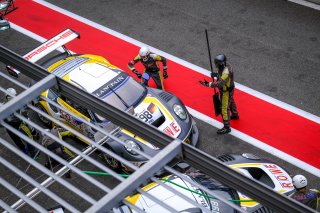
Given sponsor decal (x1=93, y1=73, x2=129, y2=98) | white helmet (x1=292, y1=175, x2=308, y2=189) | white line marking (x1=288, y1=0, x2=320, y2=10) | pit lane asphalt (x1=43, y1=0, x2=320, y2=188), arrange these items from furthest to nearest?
white line marking (x1=288, y1=0, x2=320, y2=10)
pit lane asphalt (x1=43, y1=0, x2=320, y2=188)
sponsor decal (x1=93, y1=73, x2=129, y2=98)
white helmet (x1=292, y1=175, x2=308, y2=189)

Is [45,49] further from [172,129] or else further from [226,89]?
[226,89]

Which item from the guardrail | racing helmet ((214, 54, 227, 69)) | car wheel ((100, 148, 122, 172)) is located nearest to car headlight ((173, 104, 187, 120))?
racing helmet ((214, 54, 227, 69))

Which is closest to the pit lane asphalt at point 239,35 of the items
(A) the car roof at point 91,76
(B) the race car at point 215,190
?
(B) the race car at point 215,190

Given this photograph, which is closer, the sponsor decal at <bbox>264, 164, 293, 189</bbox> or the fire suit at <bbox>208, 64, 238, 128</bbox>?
the sponsor decal at <bbox>264, 164, 293, 189</bbox>

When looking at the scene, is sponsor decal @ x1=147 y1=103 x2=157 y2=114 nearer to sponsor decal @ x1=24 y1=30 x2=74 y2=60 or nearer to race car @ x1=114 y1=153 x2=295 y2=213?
race car @ x1=114 y1=153 x2=295 y2=213

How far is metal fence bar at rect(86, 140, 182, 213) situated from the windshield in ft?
15.4

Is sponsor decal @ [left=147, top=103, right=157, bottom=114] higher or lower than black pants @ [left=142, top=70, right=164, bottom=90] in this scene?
higher

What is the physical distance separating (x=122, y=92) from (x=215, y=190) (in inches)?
118

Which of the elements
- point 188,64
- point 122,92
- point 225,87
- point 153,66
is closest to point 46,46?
point 122,92

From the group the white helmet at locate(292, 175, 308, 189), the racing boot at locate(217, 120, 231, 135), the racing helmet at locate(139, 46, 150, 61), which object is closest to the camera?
the white helmet at locate(292, 175, 308, 189)

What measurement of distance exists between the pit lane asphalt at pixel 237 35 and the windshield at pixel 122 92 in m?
1.64

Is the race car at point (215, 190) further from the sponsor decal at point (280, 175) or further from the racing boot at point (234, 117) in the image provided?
the racing boot at point (234, 117)

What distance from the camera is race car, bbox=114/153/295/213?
23.3 feet

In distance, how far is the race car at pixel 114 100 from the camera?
9.26 m
